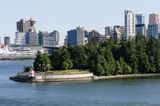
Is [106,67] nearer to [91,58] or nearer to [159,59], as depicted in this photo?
[91,58]

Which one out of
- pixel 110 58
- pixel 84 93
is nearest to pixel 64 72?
pixel 110 58

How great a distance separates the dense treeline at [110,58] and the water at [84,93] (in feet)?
25.8

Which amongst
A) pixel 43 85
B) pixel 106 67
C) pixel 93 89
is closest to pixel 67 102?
pixel 93 89

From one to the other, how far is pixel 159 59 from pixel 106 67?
33.4 feet

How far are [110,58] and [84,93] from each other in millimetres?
25908

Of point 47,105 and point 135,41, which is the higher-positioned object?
point 135,41

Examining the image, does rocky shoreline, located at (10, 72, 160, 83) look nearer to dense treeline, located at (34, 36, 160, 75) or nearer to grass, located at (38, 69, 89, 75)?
grass, located at (38, 69, 89, 75)

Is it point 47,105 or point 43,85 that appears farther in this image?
point 43,85

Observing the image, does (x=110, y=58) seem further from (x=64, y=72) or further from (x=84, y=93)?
(x=84, y=93)

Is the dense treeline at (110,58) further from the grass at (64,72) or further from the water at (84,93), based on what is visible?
the water at (84,93)

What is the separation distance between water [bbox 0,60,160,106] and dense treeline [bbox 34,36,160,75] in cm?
785

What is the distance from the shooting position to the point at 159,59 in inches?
3529

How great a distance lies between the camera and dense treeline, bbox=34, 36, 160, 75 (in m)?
83.4

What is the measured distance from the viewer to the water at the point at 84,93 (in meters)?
51.8
